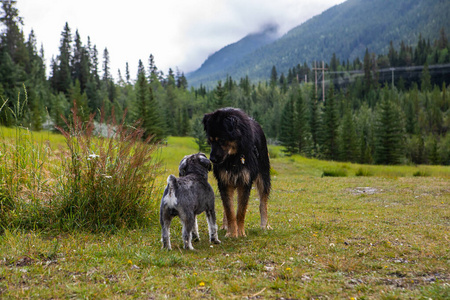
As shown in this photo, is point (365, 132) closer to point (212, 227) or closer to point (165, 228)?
point (212, 227)

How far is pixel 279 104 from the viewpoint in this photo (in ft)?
408

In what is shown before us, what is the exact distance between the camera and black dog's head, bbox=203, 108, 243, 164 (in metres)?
6.08

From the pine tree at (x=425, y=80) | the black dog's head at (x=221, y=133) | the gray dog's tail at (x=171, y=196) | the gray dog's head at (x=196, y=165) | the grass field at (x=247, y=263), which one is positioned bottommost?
the grass field at (x=247, y=263)

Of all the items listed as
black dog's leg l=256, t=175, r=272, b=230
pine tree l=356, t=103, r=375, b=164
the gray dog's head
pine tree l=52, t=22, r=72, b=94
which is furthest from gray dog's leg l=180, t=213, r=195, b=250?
pine tree l=52, t=22, r=72, b=94

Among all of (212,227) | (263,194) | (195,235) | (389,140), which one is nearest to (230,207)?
(212,227)

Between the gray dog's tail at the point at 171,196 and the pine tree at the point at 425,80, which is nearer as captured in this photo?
the gray dog's tail at the point at 171,196

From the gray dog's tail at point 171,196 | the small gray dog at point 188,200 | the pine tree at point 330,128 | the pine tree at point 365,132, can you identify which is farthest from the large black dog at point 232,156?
the pine tree at point 365,132

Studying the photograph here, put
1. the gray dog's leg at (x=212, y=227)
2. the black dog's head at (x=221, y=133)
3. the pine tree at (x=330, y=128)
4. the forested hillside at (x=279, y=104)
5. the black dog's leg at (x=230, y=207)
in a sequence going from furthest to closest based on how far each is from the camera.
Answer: the pine tree at (x=330, y=128) → the forested hillside at (x=279, y=104) → the black dog's leg at (x=230, y=207) → the gray dog's leg at (x=212, y=227) → the black dog's head at (x=221, y=133)

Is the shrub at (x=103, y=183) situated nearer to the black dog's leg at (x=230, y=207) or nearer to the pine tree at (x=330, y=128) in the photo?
the black dog's leg at (x=230, y=207)

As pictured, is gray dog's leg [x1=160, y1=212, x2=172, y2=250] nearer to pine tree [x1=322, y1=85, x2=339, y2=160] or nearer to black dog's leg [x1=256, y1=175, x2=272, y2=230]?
black dog's leg [x1=256, y1=175, x2=272, y2=230]

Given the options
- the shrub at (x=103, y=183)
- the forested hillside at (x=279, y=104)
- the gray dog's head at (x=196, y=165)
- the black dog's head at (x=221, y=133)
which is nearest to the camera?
the black dog's head at (x=221, y=133)

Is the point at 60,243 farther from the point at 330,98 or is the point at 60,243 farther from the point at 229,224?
the point at 330,98

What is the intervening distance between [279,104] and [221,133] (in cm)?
12134

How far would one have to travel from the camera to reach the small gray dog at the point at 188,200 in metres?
5.59
